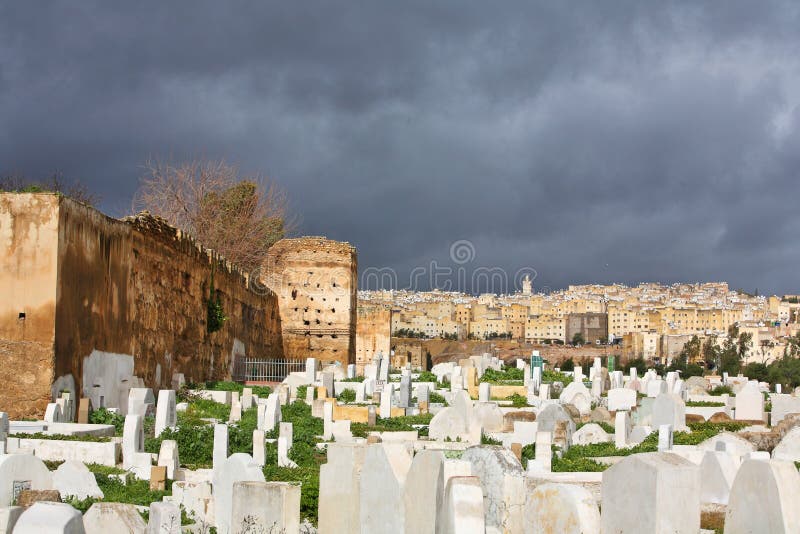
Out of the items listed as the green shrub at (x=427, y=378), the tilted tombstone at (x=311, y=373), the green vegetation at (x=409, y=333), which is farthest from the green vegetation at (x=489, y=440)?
the green vegetation at (x=409, y=333)

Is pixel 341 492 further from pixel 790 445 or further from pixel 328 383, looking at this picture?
pixel 328 383

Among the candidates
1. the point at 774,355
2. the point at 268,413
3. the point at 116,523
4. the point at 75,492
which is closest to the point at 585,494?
the point at 116,523

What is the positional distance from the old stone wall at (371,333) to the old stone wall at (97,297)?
16.5 meters

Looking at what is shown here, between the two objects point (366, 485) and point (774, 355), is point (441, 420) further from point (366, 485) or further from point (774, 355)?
point (774, 355)

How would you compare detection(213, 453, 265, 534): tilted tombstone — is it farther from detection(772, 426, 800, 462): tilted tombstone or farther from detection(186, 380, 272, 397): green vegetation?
detection(186, 380, 272, 397): green vegetation

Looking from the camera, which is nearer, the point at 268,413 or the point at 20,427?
the point at 20,427

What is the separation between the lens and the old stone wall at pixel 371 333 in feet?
137

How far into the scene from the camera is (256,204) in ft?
124

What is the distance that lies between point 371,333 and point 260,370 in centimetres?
1332

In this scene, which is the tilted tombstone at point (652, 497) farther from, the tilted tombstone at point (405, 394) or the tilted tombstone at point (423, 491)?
the tilted tombstone at point (405, 394)

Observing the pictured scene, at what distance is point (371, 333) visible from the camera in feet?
138

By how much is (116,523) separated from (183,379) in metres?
15.6

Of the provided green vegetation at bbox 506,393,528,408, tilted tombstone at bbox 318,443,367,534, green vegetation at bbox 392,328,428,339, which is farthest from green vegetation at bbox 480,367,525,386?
green vegetation at bbox 392,328,428,339

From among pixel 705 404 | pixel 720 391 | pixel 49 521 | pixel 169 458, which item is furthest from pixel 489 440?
pixel 720 391
